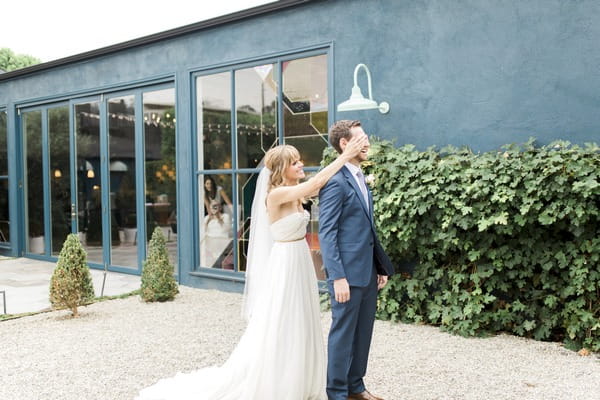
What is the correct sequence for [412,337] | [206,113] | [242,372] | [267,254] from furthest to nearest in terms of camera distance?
[206,113] → [412,337] → [267,254] → [242,372]

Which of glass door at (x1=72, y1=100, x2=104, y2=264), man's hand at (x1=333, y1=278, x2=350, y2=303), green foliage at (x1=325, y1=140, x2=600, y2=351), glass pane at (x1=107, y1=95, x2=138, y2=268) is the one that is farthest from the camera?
glass door at (x1=72, y1=100, x2=104, y2=264)

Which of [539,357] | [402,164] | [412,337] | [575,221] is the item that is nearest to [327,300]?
[412,337]

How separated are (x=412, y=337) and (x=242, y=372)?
7.19ft

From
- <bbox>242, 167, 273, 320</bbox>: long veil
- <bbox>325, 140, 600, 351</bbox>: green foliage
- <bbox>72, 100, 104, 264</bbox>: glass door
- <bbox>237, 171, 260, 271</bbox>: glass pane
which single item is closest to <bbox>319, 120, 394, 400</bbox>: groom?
<bbox>242, 167, 273, 320</bbox>: long veil

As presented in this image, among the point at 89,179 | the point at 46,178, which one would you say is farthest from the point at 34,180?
the point at 89,179

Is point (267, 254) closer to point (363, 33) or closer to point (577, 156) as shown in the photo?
point (577, 156)

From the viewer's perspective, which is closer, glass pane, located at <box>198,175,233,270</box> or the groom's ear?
the groom's ear

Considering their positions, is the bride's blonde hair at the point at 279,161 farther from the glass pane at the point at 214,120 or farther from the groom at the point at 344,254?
the glass pane at the point at 214,120

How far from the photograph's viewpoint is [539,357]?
454cm

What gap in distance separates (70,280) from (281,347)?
142 inches

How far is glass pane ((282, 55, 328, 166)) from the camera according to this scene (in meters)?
6.72

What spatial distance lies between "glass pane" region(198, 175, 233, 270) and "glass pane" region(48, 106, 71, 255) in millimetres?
3658

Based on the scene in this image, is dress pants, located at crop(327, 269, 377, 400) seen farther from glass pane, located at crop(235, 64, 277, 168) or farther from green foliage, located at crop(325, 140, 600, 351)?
glass pane, located at crop(235, 64, 277, 168)

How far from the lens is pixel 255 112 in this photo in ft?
24.1
